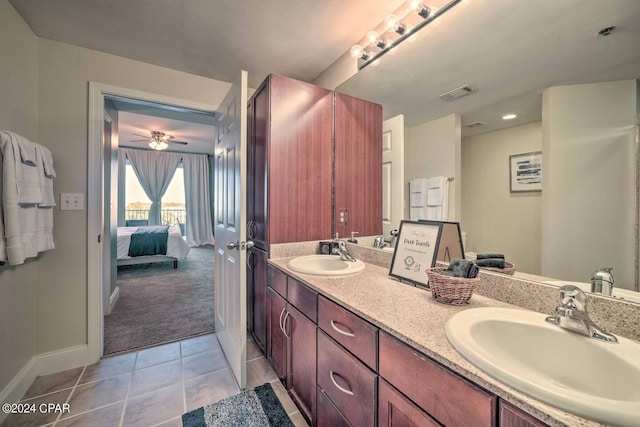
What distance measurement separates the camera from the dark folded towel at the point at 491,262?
104 cm

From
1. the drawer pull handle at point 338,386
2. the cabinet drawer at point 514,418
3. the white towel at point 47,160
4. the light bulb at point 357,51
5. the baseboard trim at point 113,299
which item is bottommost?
the baseboard trim at point 113,299

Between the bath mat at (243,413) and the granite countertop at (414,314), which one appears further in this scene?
the bath mat at (243,413)

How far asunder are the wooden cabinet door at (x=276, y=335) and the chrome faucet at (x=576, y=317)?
1209 mm

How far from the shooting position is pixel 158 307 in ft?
9.43

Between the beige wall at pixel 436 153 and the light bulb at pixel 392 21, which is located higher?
the light bulb at pixel 392 21

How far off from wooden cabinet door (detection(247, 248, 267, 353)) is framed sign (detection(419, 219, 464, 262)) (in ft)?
3.77

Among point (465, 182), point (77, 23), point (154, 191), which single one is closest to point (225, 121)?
point (77, 23)

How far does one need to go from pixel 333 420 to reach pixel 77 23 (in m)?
2.70

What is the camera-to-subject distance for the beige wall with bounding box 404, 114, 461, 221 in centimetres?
120

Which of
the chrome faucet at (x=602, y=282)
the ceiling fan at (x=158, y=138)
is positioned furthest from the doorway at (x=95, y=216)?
the ceiling fan at (x=158, y=138)

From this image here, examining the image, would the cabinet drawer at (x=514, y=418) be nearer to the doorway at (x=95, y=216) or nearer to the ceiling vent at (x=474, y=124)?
the ceiling vent at (x=474, y=124)

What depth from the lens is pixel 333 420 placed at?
106cm

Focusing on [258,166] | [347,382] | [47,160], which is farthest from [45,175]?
[347,382]

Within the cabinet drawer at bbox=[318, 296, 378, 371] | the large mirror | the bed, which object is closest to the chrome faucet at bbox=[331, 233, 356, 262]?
the cabinet drawer at bbox=[318, 296, 378, 371]
